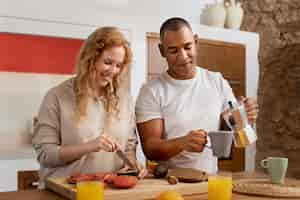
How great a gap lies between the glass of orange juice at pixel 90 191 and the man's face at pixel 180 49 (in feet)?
2.64

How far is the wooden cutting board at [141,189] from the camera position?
4.78 feet

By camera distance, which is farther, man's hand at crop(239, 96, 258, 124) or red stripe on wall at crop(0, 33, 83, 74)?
red stripe on wall at crop(0, 33, 83, 74)

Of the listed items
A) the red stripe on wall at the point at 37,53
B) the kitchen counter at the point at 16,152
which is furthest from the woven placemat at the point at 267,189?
the red stripe on wall at the point at 37,53

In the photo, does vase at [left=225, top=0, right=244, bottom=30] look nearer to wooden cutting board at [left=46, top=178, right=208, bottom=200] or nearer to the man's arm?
the man's arm

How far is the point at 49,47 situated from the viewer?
3.32 meters

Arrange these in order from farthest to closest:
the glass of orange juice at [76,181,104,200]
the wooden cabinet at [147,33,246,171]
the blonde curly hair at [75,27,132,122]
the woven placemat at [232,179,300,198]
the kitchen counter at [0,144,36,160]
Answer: the wooden cabinet at [147,33,246,171]
the kitchen counter at [0,144,36,160]
the blonde curly hair at [75,27,132,122]
the woven placemat at [232,179,300,198]
the glass of orange juice at [76,181,104,200]

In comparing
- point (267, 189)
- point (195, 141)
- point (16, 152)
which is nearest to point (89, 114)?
point (195, 141)

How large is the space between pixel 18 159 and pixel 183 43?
172 cm

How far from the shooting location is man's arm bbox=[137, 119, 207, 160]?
1755 mm

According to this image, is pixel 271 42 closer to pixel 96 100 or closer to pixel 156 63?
pixel 156 63

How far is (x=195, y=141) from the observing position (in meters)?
1.75

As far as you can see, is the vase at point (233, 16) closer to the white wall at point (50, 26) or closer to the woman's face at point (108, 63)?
the white wall at point (50, 26)

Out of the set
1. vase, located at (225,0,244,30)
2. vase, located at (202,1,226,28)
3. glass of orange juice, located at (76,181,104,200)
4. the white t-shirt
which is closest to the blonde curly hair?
the white t-shirt

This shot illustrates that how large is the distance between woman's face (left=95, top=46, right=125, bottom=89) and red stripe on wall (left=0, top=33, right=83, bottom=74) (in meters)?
1.53
